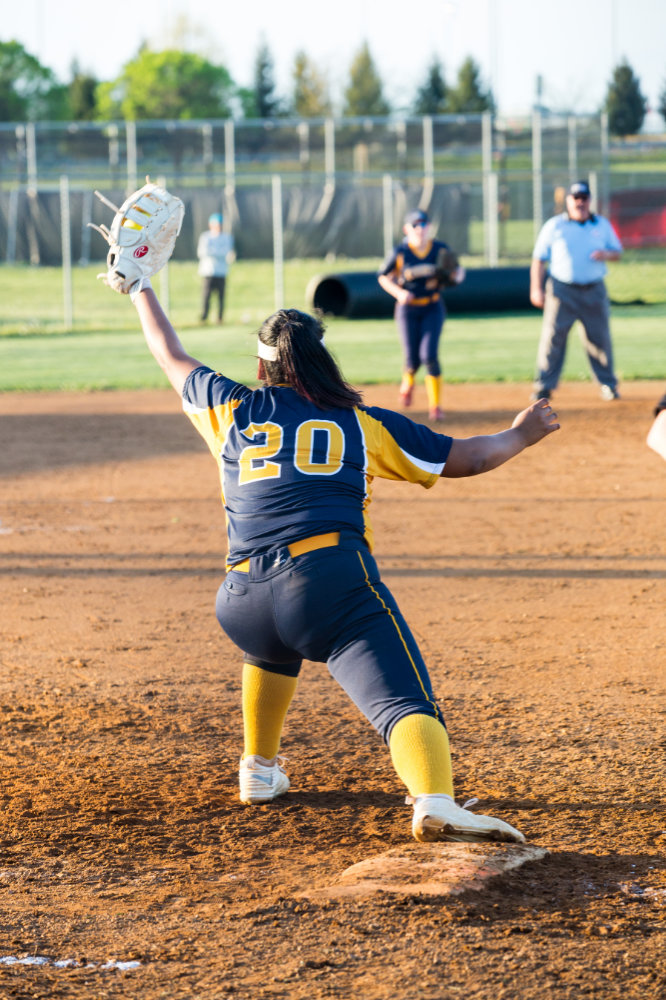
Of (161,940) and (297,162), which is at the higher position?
(297,162)

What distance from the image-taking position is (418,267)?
38.3 feet

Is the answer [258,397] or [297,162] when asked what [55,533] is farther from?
[297,162]

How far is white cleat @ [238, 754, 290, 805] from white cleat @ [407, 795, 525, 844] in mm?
729

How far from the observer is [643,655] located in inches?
218

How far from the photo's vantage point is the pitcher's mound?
325cm

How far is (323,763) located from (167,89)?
89050mm

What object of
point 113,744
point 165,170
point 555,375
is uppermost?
point 165,170

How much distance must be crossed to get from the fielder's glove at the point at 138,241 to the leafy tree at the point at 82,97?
89.3 m

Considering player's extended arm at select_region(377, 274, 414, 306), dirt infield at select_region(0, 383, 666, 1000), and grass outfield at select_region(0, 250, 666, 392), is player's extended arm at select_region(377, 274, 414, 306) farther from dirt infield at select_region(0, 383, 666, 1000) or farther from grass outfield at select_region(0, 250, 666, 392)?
dirt infield at select_region(0, 383, 666, 1000)

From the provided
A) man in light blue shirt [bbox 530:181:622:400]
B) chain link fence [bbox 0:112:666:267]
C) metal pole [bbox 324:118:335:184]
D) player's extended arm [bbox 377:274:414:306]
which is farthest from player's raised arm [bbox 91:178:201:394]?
metal pole [bbox 324:118:335:184]

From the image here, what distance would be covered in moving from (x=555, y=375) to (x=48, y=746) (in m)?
8.74

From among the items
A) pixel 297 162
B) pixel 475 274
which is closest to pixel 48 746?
pixel 475 274

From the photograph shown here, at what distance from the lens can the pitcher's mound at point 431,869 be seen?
10.7ft

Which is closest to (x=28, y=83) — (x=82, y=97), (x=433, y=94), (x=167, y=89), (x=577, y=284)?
(x=82, y=97)
